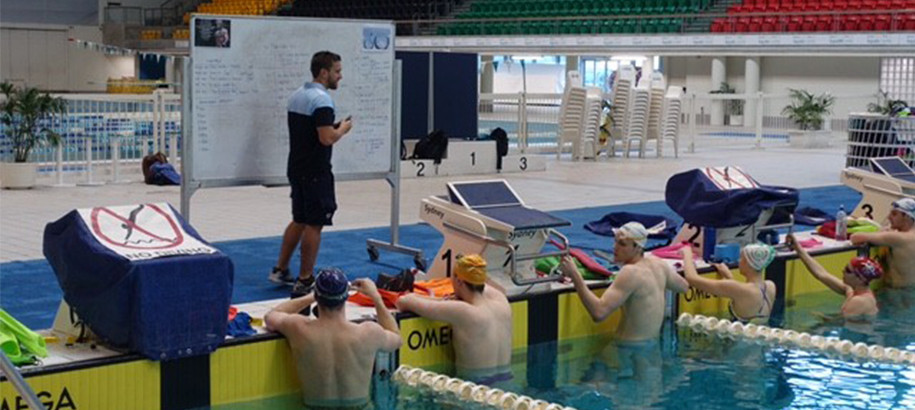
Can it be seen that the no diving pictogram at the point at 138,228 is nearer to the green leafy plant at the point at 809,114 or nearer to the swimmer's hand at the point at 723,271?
the swimmer's hand at the point at 723,271

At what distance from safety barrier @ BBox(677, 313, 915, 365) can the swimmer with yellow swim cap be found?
1.75 m

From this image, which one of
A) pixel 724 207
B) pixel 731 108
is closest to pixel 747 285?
pixel 724 207

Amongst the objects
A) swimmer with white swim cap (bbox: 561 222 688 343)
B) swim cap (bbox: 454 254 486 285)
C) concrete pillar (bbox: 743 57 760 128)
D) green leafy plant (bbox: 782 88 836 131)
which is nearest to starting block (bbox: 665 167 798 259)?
swimmer with white swim cap (bbox: 561 222 688 343)

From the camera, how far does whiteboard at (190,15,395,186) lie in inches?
328

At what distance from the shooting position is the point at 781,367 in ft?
23.9

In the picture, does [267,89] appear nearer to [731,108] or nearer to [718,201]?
[718,201]

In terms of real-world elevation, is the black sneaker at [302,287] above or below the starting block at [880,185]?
below

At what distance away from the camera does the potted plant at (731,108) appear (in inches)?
1277

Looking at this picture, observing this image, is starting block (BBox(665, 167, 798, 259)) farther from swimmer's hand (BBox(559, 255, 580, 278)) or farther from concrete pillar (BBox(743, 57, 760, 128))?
concrete pillar (BBox(743, 57, 760, 128))

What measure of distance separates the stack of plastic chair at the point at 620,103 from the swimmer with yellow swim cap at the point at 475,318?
13.4 metres

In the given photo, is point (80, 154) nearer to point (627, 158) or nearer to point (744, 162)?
point (627, 158)

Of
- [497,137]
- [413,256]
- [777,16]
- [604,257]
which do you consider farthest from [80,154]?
[777,16]

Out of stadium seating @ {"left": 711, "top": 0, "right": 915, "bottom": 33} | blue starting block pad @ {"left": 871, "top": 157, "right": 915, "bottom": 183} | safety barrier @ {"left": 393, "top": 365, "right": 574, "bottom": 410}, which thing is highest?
stadium seating @ {"left": 711, "top": 0, "right": 915, "bottom": 33}

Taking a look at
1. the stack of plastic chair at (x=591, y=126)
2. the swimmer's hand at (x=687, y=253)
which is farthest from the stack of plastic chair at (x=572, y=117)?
the swimmer's hand at (x=687, y=253)
